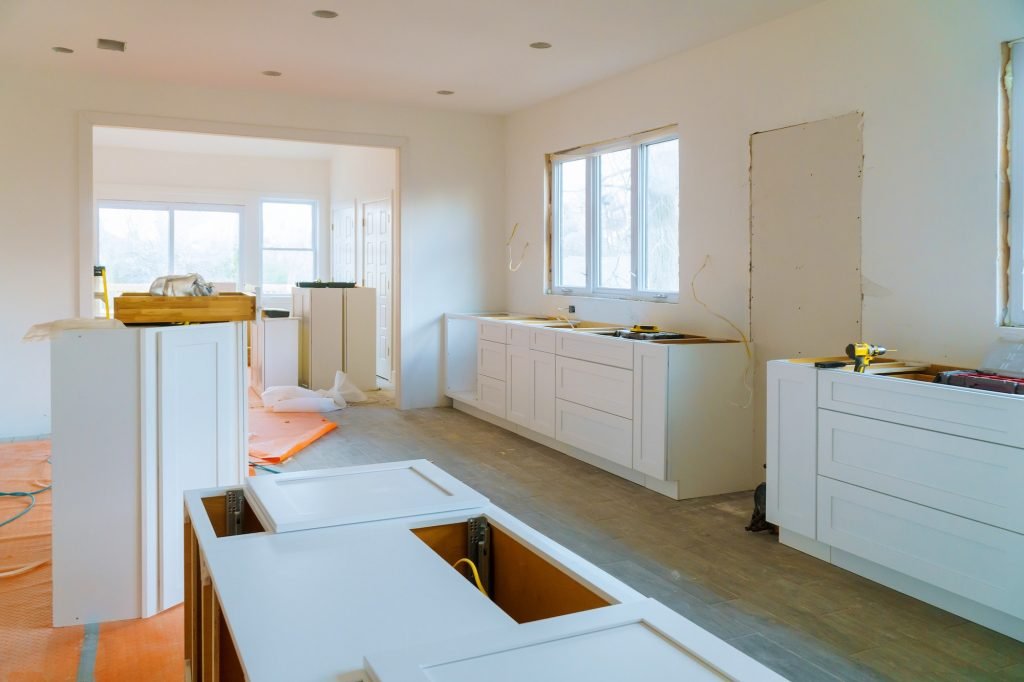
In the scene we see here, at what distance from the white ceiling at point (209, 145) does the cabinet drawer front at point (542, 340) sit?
15.3ft

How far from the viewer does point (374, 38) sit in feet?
17.2

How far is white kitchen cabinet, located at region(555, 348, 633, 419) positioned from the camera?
4.93 m

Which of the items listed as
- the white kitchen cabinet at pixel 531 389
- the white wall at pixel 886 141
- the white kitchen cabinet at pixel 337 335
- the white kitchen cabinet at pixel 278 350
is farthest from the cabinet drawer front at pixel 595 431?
the white kitchen cabinet at pixel 278 350

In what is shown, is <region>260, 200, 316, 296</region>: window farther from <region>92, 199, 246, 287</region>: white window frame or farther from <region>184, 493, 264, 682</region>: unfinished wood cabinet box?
<region>184, 493, 264, 682</region>: unfinished wood cabinet box

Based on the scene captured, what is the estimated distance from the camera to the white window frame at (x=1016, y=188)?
11.3ft

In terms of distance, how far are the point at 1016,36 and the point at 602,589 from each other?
3387 mm

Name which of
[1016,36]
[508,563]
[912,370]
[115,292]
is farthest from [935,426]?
[115,292]

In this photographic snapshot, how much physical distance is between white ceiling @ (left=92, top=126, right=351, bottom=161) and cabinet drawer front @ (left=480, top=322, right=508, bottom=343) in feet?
12.5

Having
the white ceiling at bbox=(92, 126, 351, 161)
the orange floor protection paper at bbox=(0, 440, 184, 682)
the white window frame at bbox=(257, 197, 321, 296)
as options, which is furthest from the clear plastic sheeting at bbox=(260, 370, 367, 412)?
the white window frame at bbox=(257, 197, 321, 296)

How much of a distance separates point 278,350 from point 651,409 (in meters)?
4.90

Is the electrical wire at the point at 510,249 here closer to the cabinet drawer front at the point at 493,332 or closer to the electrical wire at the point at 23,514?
the cabinet drawer front at the point at 493,332

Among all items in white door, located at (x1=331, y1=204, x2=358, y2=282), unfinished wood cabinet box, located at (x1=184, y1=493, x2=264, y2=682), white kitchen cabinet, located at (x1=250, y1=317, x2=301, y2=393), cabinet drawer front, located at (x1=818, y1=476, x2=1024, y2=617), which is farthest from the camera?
white door, located at (x1=331, y1=204, x2=358, y2=282)

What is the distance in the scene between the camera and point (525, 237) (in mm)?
7535

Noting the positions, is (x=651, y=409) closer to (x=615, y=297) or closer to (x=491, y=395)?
(x=615, y=297)
